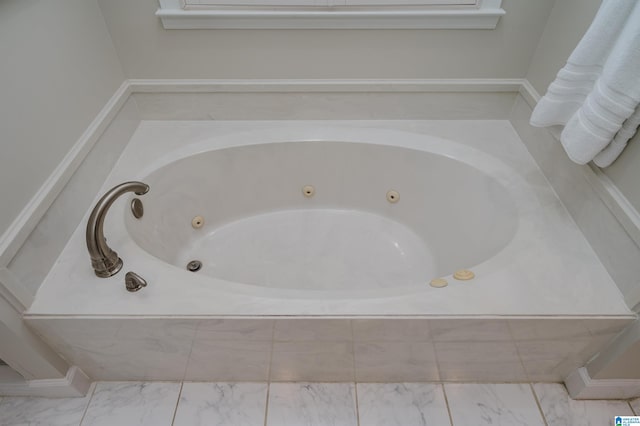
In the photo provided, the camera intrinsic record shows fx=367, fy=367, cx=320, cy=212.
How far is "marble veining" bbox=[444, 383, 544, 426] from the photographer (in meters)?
1.16

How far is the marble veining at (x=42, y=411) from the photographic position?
116 cm

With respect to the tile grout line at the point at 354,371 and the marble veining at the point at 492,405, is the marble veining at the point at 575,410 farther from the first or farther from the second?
the tile grout line at the point at 354,371

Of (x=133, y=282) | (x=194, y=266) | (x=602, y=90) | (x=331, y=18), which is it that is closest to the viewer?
(x=602, y=90)

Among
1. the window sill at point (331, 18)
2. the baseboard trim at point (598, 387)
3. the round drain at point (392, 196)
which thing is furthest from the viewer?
the round drain at point (392, 196)

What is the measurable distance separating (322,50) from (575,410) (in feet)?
4.96

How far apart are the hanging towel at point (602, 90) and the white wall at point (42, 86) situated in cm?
144

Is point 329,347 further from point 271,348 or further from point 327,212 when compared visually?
point 327,212

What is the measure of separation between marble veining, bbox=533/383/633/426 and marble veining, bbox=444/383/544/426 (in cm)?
4

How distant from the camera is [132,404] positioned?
1.20 meters

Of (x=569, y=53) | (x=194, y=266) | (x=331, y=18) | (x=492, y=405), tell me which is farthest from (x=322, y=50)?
(x=492, y=405)

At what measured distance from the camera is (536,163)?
1.37 meters

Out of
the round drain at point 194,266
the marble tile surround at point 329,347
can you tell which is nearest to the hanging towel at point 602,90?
the marble tile surround at point 329,347

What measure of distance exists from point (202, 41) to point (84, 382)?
127 cm

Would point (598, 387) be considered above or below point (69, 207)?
below
